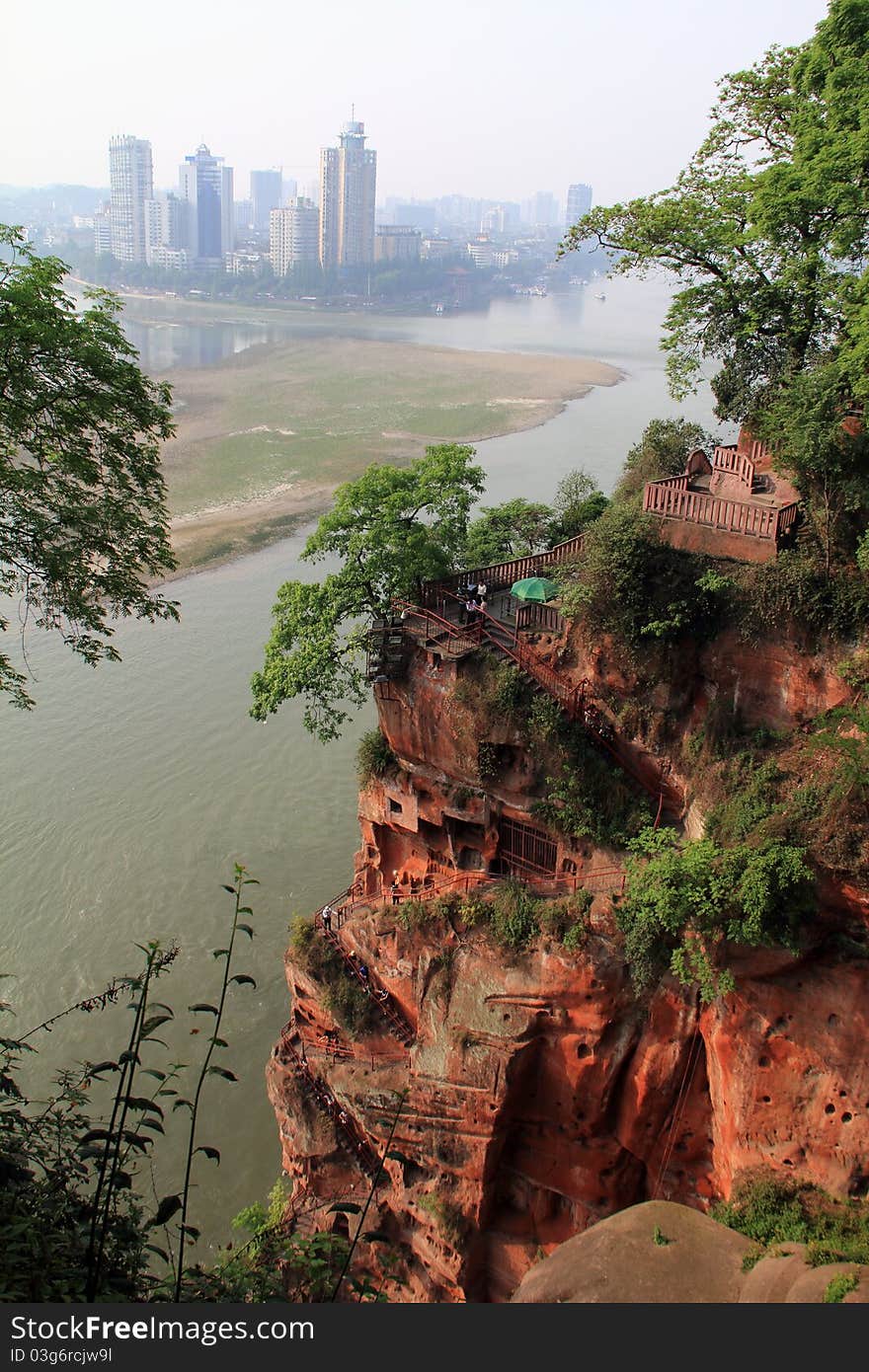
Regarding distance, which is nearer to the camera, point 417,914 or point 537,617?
point 417,914

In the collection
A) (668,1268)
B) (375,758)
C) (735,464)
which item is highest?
(735,464)

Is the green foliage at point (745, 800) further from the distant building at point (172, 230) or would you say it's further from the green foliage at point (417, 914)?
the distant building at point (172, 230)

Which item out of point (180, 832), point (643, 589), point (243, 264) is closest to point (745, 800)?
point (643, 589)

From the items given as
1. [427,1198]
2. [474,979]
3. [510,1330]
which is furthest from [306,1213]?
[510,1330]

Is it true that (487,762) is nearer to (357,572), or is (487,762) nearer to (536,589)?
(536,589)

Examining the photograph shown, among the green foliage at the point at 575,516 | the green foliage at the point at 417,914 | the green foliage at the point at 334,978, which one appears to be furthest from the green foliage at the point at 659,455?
the green foliage at the point at 334,978

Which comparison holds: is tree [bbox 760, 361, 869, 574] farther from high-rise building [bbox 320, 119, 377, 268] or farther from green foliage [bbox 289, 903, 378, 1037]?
high-rise building [bbox 320, 119, 377, 268]

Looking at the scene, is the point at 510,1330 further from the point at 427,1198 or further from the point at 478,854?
the point at 478,854
